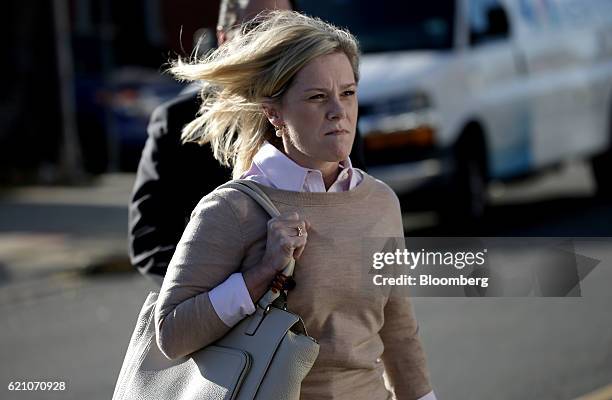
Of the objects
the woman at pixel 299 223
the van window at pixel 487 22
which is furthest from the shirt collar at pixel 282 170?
the van window at pixel 487 22

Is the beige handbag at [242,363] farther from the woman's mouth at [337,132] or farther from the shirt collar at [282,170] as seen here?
the woman's mouth at [337,132]

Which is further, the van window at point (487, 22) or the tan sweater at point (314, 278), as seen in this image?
the van window at point (487, 22)

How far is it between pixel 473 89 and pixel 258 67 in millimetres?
8394

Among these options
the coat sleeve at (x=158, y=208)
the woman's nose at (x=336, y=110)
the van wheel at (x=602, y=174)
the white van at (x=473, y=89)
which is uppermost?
the woman's nose at (x=336, y=110)

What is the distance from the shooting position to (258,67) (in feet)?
8.48

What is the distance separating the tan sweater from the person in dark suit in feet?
3.42

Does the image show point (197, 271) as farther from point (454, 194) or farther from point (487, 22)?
point (487, 22)

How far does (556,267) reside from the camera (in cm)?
313

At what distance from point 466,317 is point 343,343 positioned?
506 cm

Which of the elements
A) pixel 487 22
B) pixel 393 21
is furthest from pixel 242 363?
pixel 487 22

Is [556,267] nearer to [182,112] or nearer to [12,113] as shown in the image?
[182,112]

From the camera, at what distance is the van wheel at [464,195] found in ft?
34.7

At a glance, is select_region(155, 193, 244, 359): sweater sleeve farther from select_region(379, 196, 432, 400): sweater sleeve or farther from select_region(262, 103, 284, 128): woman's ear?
select_region(379, 196, 432, 400): sweater sleeve

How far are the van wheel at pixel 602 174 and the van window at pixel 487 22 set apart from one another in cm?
214
